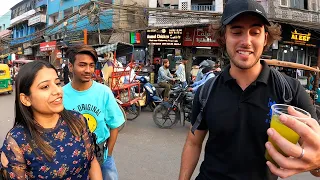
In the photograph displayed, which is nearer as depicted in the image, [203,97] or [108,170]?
[203,97]

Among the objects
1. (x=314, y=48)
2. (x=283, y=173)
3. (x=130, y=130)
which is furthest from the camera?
(x=314, y=48)

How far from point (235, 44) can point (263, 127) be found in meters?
0.46

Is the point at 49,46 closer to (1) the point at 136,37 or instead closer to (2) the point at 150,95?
(1) the point at 136,37

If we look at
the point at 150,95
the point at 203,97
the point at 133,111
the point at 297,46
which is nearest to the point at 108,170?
the point at 203,97

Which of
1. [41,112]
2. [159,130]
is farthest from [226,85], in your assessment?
[159,130]

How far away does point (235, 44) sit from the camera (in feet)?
4.38

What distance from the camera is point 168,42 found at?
15.1 meters

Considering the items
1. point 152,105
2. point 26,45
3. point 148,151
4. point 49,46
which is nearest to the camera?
point 148,151

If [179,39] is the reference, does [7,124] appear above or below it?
below

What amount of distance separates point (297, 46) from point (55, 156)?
55.3ft

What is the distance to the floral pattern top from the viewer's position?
1.34 metres

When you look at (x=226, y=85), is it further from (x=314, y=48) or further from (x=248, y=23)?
(x=314, y=48)

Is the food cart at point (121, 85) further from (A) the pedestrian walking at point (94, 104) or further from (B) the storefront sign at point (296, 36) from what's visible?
(B) the storefront sign at point (296, 36)

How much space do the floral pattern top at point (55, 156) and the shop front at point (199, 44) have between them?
13613 mm
